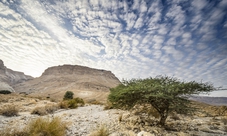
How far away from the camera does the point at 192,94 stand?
685 cm

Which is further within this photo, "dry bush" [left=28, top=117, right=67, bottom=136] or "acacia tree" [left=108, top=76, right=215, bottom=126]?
"acacia tree" [left=108, top=76, right=215, bottom=126]

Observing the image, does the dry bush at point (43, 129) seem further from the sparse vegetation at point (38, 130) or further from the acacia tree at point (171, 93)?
the acacia tree at point (171, 93)

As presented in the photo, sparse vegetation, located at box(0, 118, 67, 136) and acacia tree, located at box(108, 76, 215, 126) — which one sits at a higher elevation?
acacia tree, located at box(108, 76, 215, 126)

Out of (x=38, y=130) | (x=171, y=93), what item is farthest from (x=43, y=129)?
(x=171, y=93)

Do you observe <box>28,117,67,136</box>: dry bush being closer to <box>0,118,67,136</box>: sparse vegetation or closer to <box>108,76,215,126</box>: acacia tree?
<box>0,118,67,136</box>: sparse vegetation

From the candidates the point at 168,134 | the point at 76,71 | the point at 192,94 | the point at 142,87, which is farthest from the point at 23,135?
the point at 76,71

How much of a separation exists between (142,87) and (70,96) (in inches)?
1157

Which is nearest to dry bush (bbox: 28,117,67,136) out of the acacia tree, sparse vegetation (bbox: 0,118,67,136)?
sparse vegetation (bbox: 0,118,67,136)

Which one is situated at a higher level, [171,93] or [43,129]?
[171,93]

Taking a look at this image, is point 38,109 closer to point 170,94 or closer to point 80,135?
point 80,135

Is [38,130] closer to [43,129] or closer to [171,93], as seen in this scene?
[43,129]

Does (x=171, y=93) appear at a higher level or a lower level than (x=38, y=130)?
higher

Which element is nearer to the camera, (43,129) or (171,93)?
(43,129)

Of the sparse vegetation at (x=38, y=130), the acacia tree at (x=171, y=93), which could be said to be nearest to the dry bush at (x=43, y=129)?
the sparse vegetation at (x=38, y=130)
